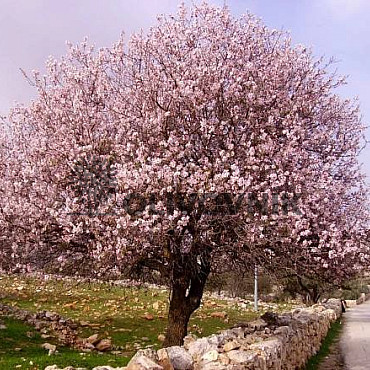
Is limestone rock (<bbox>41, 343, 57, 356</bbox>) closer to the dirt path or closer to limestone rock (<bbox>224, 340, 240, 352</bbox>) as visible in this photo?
limestone rock (<bbox>224, 340, 240, 352</bbox>)

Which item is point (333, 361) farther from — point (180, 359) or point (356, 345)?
point (180, 359)

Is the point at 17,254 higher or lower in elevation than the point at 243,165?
lower

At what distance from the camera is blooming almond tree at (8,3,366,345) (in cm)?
1071

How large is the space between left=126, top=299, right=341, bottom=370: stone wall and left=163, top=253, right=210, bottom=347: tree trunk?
148 cm

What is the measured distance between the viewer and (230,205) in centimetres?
1102

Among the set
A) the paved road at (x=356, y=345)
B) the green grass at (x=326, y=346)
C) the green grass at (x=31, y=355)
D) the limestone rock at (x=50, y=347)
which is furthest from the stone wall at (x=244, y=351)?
the limestone rock at (x=50, y=347)

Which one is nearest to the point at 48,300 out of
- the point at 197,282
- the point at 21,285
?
the point at 21,285

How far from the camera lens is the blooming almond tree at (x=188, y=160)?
10711mm

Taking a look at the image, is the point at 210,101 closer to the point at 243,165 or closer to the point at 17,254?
the point at 243,165

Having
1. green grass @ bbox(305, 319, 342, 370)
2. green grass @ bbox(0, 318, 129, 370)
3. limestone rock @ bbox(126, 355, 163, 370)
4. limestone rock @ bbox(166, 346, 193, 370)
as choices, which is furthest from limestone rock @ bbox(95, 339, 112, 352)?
limestone rock @ bbox(126, 355, 163, 370)

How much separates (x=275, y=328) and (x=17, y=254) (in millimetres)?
5780

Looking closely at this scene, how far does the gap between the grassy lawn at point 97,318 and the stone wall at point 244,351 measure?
122 inches

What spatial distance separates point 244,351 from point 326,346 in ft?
35.8

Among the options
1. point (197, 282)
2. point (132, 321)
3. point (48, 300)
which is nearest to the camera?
point (197, 282)
